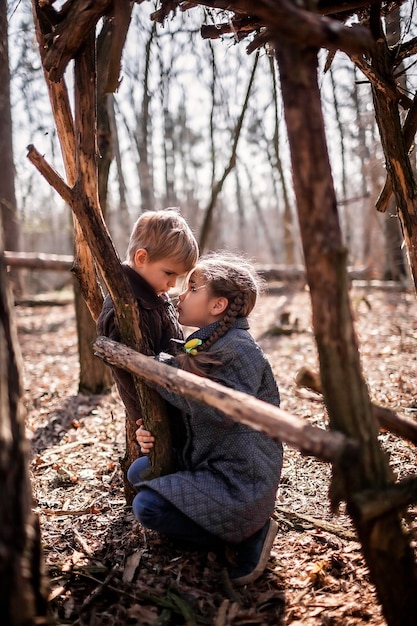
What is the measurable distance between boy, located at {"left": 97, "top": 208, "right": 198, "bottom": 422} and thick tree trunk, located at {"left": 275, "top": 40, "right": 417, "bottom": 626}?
1.12m

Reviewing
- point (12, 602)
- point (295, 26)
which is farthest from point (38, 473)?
point (295, 26)

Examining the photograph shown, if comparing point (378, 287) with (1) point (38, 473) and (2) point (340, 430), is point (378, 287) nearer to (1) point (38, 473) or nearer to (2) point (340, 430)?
(1) point (38, 473)

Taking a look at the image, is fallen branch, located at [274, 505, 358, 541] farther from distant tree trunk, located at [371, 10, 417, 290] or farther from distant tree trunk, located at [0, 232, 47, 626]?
distant tree trunk, located at [0, 232, 47, 626]

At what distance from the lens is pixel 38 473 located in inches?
159

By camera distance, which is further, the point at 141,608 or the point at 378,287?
the point at 378,287

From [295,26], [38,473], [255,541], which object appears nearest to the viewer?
[295,26]

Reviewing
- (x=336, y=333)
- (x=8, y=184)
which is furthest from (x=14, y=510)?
(x=8, y=184)

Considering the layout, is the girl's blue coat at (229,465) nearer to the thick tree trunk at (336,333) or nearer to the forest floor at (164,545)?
the forest floor at (164,545)

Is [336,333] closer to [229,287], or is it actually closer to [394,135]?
[229,287]

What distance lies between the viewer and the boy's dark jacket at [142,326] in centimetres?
286

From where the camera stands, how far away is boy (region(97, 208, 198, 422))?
9.39ft

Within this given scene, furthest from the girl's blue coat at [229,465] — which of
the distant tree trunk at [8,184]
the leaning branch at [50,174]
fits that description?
the distant tree trunk at [8,184]

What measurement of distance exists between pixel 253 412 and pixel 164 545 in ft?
4.51

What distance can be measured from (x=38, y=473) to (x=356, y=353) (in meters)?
3.12
